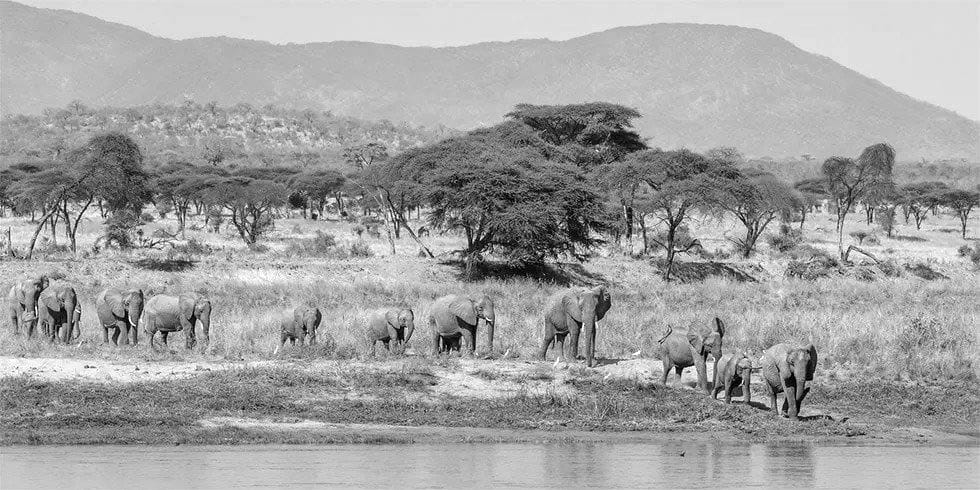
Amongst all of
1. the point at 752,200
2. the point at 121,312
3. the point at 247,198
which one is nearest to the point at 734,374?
the point at 121,312

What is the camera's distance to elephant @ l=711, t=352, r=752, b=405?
784 inches

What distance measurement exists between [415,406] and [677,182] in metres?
28.9

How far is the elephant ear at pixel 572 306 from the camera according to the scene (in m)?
22.9

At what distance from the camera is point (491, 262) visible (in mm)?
47156

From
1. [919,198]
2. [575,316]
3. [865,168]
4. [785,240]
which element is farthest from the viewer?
[919,198]

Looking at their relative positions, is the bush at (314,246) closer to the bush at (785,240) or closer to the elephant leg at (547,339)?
the bush at (785,240)

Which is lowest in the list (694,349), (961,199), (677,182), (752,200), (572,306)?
(694,349)

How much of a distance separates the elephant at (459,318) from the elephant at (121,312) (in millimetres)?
5600

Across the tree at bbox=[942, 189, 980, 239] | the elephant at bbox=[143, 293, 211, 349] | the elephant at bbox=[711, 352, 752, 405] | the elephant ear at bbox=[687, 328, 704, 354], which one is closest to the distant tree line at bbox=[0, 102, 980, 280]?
the tree at bbox=[942, 189, 980, 239]

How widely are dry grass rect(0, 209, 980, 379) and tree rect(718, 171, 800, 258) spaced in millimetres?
1741

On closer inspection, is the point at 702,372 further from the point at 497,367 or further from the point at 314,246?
the point at 314,246

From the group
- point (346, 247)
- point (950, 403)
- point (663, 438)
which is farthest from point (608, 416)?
point (346, 247)

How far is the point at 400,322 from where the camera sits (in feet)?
81.1

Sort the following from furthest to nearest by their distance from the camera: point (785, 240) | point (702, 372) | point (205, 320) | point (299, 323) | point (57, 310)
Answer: point (785, 240) < point (57, 310) < point (299, 323) < point (205, 320) < point (702, 372)
